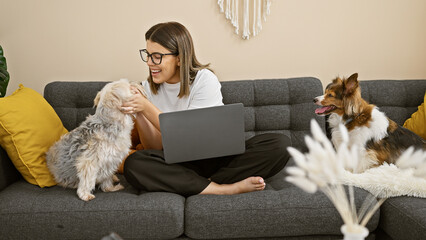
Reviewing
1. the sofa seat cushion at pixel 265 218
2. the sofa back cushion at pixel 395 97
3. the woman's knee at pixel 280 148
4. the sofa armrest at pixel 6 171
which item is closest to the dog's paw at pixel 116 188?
the sofa seat cushion at pixel 265 218

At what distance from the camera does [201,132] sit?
1.64 meters

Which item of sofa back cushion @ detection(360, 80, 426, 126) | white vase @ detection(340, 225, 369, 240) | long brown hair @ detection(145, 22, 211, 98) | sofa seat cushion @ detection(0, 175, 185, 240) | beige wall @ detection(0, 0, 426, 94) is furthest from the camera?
beige wall @ detection(0, 0, 426, 94)

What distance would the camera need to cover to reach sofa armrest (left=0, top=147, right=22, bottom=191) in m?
1.75

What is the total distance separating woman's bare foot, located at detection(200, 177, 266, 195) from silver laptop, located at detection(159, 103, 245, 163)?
0.19 meters

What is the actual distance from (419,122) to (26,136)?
8.30ft

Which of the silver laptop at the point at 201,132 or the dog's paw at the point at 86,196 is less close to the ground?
the silver laptop at the point at 201,132

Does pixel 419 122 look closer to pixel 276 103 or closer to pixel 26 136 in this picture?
pixel 276 103

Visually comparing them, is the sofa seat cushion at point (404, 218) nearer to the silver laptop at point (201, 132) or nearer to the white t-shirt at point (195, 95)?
the silver laptop at point (201, 132)

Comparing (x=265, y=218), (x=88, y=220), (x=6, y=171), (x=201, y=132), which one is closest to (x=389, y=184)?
(x=265, y=218)

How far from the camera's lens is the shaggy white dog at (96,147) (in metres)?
1.68

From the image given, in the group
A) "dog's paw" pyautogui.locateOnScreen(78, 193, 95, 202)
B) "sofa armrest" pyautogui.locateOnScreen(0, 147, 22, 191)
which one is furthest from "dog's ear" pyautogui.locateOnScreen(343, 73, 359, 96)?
"sofa armrest" pyautogui.locateOnScreen(0, 147, 22, 191)

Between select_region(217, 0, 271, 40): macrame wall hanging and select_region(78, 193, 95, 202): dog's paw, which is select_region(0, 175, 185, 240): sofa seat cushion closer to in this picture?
select_region(78, 193, 95, 202): dog's paw

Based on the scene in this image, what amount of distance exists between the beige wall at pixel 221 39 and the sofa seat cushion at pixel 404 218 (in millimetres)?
1468

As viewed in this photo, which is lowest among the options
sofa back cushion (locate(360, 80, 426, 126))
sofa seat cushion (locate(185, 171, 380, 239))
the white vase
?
sofa seat cushion (locate(185, 171, 380, 239))
